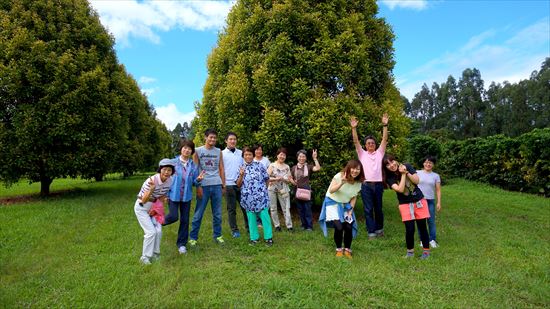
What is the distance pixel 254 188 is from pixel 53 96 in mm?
8930

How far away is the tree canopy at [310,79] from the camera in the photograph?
832 centimetres

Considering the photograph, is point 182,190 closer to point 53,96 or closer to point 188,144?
point 188,144

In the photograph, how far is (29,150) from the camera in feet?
39.1

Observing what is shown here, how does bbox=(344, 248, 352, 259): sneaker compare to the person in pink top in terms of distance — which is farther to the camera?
the person in pink top

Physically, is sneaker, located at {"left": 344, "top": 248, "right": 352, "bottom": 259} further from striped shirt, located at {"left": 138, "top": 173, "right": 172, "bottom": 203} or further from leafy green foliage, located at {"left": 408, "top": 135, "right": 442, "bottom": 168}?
leafy green foliage, located at {"left": 408, "top": 135, "right": 442, "bottom": 168}

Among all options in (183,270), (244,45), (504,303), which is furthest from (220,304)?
(244,45)

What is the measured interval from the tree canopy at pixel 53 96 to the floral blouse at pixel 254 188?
8051mm

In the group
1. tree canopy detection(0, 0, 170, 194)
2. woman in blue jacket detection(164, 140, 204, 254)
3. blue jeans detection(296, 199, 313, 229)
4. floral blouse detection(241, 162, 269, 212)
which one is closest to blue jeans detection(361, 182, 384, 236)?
blue jeans detection(296, 199, 313, 229)

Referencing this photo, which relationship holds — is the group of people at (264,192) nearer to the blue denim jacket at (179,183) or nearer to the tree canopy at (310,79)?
the blue denim jacket at (179,183)

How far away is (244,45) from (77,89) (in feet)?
20.4

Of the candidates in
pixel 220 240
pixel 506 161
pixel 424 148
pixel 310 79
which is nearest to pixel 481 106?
pixel 424 148

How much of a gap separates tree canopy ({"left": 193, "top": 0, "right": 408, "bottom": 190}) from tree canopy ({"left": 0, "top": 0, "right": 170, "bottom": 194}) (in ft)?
18.8

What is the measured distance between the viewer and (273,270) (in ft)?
17.1

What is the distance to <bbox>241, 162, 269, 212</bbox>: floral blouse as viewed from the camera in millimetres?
6500
